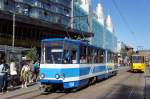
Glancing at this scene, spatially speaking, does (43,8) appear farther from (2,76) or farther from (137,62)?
(2,76)

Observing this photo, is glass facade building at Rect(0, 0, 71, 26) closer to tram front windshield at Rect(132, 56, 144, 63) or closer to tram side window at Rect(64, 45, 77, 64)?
tram front windshield at Rect(132, 56, 144, 63)

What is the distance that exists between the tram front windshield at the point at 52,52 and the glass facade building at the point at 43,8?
42.5 m

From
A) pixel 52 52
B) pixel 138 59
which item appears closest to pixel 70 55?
pixel 52 52

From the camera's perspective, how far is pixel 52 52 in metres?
18.1

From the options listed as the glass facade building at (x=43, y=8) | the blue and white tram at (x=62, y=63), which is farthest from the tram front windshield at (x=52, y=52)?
the glass facade building at (x=43, y=8)

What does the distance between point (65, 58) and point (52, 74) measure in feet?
3.44

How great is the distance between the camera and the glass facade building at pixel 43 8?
205 feet

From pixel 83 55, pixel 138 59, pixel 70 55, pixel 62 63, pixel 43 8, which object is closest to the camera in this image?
pixel 62 63

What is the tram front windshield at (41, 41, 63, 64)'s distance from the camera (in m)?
17.9

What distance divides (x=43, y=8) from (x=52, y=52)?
188 feet

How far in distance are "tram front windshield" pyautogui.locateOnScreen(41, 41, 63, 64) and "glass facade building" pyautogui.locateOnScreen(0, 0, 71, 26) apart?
139 ft

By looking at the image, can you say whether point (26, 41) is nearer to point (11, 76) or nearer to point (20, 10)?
point (20, 10)

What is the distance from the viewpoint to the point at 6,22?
5178cm

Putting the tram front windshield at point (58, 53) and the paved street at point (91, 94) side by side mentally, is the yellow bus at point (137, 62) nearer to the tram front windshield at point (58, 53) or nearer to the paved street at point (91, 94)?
the paved street at point (91, 94)
